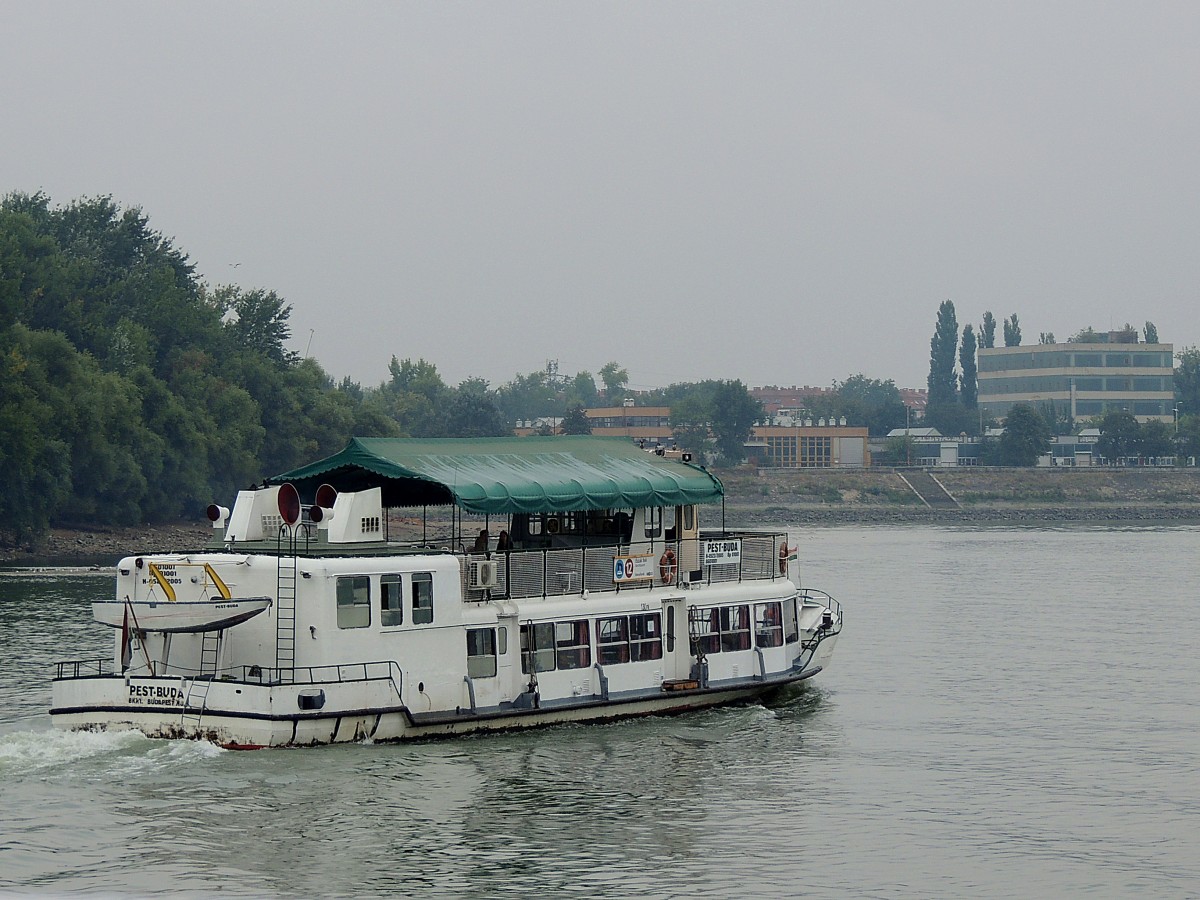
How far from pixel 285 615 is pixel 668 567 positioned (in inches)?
375

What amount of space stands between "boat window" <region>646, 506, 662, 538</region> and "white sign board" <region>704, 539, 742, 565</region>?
3.64 ft

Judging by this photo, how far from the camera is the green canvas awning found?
32344mm

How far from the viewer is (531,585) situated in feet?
108

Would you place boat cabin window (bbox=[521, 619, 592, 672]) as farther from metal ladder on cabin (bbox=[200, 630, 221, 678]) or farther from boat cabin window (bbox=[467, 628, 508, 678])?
metal ladder on cabin (bbox=[200, 630, 221, 678])

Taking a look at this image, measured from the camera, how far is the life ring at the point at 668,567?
117 feet

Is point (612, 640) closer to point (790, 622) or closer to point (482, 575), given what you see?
point (482, 575)

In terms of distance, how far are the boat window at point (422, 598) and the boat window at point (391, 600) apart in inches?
11.6

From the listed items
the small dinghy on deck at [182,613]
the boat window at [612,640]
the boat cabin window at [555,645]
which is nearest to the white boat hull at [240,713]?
the small dinghy on deck at [182,613]

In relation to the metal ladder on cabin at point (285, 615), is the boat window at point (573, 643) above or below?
below

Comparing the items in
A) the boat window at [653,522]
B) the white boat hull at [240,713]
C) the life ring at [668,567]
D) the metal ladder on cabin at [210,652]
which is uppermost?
the boat window at [653,522]

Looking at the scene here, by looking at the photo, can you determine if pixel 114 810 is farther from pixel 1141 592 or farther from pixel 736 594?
pixel 1141 592

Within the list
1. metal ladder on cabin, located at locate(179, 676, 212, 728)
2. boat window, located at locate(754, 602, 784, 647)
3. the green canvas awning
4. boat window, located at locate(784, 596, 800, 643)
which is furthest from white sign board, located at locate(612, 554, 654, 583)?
metal ladder on cabin, located at locate(179, 676, 212, 728)

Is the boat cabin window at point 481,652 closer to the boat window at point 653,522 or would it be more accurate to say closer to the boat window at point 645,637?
the boat window at point 645,637

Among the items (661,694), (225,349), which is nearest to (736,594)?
(661,694)
